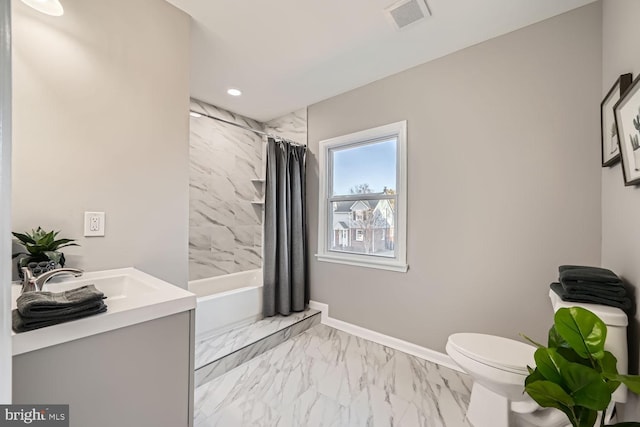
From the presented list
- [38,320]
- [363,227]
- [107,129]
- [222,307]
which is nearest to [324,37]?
[107,129]

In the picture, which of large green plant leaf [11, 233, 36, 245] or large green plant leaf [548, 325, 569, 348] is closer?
large green plant leaf [548, 325, 569, 348]

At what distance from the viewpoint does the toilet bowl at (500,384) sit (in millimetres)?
1273

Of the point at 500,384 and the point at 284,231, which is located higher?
the point at 284,231

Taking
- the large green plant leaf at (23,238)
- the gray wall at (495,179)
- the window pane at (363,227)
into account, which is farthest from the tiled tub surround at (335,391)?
the large green plant leaf at (23,238)

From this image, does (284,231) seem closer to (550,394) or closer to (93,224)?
(93,224)

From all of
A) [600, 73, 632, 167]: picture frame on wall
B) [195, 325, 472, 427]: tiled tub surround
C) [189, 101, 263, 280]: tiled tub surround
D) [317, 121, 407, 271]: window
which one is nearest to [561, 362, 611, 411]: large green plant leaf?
[195, 325, 472, 427]: tiled tub surround

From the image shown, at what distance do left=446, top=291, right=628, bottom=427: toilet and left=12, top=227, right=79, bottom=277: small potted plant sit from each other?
203cm

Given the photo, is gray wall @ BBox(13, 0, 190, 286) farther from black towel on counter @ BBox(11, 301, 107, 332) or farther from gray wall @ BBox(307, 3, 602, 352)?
gray wall @ BBox(307, 3, 602, 352)

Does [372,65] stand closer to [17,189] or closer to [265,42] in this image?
[265,42]

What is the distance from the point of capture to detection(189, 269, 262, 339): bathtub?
2.25 metres

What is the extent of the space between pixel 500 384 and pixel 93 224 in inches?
87.0

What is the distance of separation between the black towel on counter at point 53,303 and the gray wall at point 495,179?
6.94 feet

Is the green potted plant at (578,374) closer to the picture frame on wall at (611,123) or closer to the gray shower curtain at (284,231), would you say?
the picture frame on wall at (611,123)

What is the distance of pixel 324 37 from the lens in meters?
1.93
